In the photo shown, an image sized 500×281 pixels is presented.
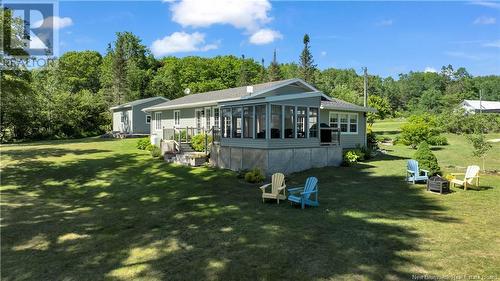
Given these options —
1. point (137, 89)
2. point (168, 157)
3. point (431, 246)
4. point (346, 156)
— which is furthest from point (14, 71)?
point (137, 89)

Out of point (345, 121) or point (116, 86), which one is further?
point (116, 86)

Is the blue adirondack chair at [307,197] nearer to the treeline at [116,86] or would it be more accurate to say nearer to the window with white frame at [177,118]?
the window with white frame at [177,118]

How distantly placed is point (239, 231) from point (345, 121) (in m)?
18.0

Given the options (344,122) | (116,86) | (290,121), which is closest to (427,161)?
(290,121)

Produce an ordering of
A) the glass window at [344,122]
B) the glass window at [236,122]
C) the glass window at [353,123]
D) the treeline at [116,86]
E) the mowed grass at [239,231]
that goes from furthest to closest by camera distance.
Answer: the treeline at [116,86] → the glass window at [353,123] → the glass window at [344,122] → the glass window at [236,122] → the mowed grass at [239,231]

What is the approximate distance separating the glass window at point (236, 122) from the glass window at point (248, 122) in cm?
47

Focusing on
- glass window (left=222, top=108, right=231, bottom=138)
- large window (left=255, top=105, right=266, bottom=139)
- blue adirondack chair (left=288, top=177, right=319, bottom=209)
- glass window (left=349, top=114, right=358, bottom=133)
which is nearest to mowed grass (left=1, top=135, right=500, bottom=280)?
blue adirondack chair (left=288, top=177, right=319, bottom=209)

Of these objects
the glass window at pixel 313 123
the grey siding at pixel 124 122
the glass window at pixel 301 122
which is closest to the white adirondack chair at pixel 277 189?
the glass window at pixel 301 122

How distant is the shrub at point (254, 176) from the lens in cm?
1559

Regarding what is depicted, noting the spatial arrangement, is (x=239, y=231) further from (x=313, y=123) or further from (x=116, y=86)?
(x=116, y=86)

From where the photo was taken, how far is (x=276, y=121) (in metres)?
17.7

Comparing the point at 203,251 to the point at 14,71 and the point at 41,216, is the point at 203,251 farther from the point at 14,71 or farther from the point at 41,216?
the point at 14,71

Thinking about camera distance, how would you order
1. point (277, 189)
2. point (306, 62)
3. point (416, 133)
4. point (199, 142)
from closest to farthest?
point (277, 189) < point (199, 142) < point (416, 133) < point (306, 62)

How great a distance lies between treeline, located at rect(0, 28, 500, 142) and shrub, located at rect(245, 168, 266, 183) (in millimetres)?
17955
